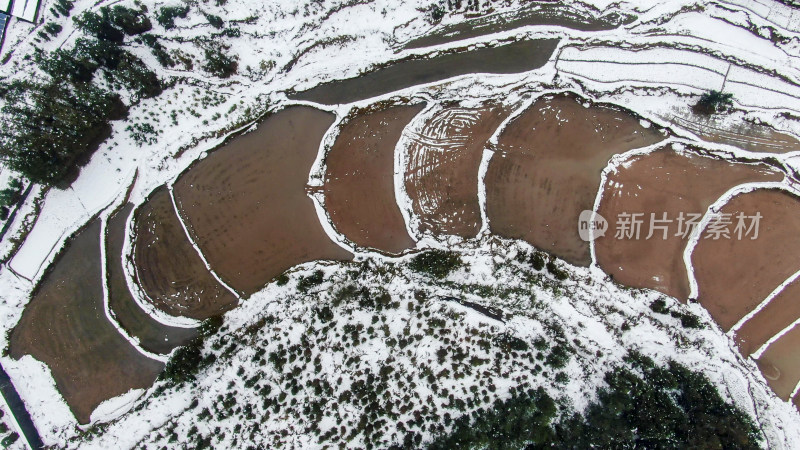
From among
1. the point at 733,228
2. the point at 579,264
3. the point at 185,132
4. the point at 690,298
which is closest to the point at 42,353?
the point at 185,132

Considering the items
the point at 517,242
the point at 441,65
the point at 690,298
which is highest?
the point at 441,65

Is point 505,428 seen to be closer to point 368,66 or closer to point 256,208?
point 256,208

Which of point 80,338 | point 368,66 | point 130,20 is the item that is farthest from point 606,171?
point 80,338

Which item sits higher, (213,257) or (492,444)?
(213,257)

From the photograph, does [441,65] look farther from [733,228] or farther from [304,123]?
[733,228]

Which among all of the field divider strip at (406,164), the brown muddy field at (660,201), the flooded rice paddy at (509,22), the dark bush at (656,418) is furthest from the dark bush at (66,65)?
the dark bush at (656,418)

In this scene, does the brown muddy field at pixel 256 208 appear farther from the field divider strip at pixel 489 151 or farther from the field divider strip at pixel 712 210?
the field divider strip at pixel 712 210
